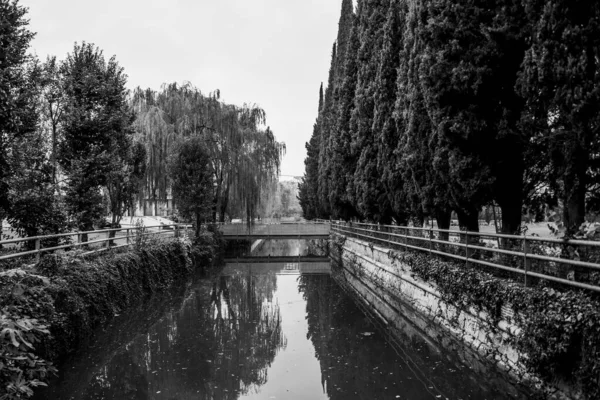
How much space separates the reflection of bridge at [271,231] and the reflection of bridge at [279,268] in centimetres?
339

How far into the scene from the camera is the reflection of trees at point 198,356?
21.2 ft

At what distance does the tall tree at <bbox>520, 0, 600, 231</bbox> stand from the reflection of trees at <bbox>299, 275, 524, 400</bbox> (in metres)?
2.73

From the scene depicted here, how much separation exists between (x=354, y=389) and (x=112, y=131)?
11.3m

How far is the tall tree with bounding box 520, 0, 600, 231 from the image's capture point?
20.4 feet

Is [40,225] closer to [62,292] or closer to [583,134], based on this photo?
→ [62,292]

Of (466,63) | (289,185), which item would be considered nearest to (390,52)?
(466,63)

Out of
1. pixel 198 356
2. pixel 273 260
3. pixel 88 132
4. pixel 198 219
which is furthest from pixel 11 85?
pixel 273 260

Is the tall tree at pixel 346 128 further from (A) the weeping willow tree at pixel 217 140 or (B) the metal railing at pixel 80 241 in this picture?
(B) the metal railing at pixel 80 241

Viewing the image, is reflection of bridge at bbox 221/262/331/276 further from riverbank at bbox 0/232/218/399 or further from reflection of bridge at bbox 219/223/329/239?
riverbank at bbox 0/232/218/399

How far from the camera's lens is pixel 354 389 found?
642 centimetres

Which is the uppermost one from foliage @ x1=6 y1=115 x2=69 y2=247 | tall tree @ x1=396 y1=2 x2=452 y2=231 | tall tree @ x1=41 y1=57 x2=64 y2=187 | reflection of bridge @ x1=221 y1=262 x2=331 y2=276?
tall tree @ x1=41 y1=57 x2=64 y2=187

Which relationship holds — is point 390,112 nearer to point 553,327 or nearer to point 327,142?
point 553,327

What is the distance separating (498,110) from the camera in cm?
918

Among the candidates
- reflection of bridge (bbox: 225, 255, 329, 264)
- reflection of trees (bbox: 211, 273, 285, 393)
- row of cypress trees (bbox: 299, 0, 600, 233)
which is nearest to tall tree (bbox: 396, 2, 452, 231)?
row of cypress trees (bbox: 299, 0, 600, 233)
